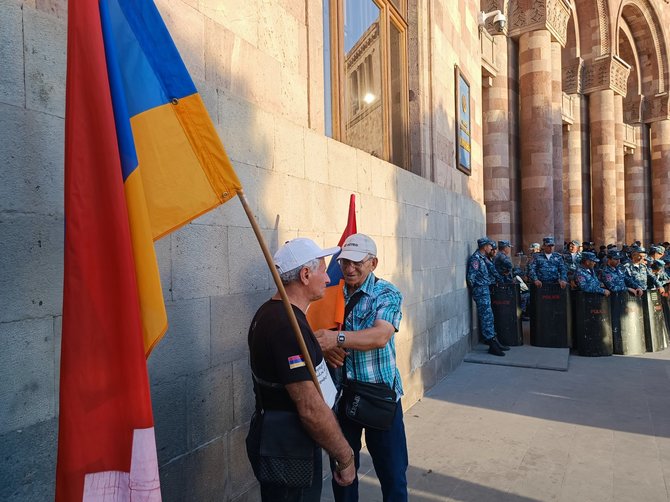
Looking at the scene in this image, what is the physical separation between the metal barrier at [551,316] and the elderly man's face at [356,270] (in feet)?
22.1

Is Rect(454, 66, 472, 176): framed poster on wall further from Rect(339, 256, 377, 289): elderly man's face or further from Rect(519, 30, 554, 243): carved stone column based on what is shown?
Rect(519, 30, 554, 243): carved stone column

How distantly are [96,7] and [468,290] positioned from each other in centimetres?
765

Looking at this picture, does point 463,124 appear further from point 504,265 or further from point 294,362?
point 294,362

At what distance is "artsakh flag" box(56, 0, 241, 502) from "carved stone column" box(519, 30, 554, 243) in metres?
15.0

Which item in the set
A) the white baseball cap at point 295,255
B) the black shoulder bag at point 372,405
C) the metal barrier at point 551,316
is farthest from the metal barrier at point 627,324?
the white baseball cap at point 295,255

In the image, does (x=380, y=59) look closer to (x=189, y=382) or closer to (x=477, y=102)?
(x=477, y=102)

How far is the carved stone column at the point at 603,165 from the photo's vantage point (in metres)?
20.1

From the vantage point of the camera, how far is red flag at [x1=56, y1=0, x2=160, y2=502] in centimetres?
136

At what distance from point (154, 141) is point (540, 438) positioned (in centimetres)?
442

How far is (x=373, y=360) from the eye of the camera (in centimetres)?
290

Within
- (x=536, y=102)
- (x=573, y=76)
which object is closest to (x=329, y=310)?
(x=536, y=102)

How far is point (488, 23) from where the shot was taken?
13.5 meters

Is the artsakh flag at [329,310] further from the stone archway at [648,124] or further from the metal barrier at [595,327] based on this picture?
the stone archway at [648,124]

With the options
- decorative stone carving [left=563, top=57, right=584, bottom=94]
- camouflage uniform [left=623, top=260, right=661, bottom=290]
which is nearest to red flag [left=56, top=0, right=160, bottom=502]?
camouflage uniform [left=623, top=260, right=661, bottom=290]
